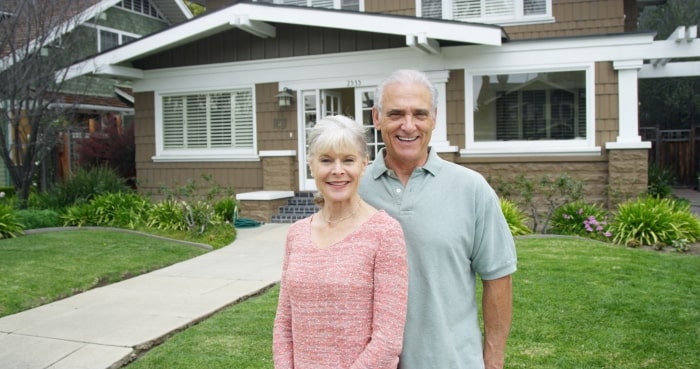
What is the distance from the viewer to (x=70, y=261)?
23.4 ft

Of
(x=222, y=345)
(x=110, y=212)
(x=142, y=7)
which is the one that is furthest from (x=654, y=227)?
(x=142, y=7)

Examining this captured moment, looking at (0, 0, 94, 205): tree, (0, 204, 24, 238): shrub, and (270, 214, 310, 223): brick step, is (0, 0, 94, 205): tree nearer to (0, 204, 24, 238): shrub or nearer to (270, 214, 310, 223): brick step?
(0, 204, 24, 238): shrub

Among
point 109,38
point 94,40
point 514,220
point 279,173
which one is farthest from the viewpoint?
point 109,38

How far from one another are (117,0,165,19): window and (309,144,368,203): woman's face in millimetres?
19307

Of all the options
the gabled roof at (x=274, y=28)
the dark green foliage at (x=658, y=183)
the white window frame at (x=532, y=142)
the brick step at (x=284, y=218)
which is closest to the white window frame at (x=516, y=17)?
the gabled roof at (x=274, y=28)

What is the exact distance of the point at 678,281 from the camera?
5781 mm

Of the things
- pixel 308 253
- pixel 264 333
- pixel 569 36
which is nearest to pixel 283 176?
pixel 569 36

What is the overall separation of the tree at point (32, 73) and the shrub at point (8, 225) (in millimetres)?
2412

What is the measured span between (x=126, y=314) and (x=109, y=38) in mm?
15427

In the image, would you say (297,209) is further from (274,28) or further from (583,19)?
(583,19)

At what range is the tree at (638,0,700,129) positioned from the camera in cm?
2173

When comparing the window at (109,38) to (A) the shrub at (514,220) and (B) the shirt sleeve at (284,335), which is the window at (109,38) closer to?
(A) the shrub at (514,220)

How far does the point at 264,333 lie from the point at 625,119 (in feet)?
24.6

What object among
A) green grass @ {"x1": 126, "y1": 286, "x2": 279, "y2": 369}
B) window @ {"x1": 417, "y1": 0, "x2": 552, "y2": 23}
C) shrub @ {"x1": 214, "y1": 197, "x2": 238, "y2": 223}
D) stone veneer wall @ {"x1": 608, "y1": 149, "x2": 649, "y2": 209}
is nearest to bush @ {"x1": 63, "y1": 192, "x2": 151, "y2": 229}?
shrub @ {"x1": 214, "y1": 197, "x2": 238, "y2": 223}
